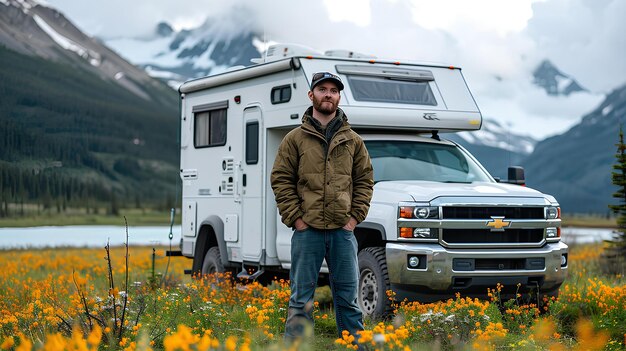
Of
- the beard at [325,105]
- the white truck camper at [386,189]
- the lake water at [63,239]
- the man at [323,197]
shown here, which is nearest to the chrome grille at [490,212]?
the white truck camper at [386,189]

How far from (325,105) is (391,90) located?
13.0ft

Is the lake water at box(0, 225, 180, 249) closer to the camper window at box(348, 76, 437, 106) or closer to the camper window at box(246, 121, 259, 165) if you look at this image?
the camper window at box(246, 121, 259, 165)

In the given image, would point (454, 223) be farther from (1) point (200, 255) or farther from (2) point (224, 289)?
(1) point (200, 255)

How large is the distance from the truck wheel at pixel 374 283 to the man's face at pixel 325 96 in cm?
292

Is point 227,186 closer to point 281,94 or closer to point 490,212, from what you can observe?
point 281,94

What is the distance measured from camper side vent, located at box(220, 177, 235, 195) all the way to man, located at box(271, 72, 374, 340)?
5043 millimetres

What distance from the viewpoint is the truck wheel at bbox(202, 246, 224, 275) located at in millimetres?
12805

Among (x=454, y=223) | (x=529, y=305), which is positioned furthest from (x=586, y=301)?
(x=454, y=223)

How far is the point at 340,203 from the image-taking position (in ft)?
23.6

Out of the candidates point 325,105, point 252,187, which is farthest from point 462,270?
point 252,187

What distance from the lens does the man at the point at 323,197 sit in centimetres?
723

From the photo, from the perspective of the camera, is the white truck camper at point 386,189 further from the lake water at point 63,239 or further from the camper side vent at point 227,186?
→ the lake water at point 63,239

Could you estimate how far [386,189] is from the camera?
A: 10.1 metres

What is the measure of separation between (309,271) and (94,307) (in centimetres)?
228
